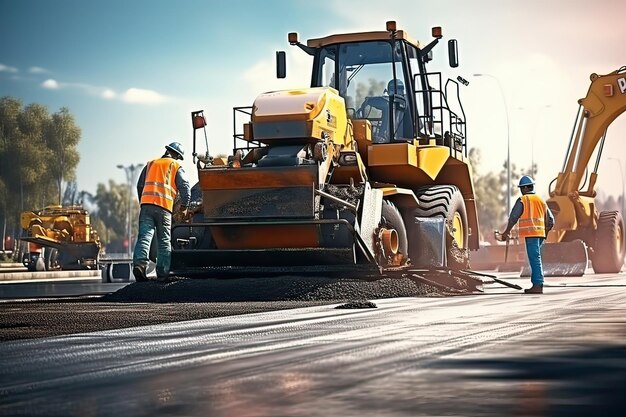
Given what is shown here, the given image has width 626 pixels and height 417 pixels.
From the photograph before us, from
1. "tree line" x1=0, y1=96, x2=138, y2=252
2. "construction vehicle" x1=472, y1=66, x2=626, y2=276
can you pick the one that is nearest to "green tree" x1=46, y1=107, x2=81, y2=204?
"tree line" x1=0, y1=96, x2=138, y2=252

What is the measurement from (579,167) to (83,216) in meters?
20.2

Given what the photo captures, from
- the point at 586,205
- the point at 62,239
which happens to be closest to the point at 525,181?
the point at 586,205

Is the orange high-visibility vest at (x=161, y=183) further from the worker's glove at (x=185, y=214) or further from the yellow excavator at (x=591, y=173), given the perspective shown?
the yellow excavator at (x=591, y=173)

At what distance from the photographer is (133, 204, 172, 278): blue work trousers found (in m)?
16.1

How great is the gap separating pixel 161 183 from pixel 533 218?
542 cm

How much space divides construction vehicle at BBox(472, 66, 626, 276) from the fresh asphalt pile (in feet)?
37.9

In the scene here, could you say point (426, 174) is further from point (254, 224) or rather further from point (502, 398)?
point (502, 398)

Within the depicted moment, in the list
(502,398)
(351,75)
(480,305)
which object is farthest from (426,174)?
(502,398)

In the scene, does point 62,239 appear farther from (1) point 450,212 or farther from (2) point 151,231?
(1) point 450,212

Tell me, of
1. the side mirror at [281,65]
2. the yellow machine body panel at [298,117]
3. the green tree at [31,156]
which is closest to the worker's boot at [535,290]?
the yellow machine body panel at [298,117]

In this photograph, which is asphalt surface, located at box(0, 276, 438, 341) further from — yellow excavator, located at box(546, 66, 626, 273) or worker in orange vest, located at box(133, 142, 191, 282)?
yellow excavator, located at box(546, 66, 626, 273)

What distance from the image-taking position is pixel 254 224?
1546 centimetres

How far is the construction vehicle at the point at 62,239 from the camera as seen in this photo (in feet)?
133

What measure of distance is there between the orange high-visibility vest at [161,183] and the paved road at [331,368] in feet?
19.2
